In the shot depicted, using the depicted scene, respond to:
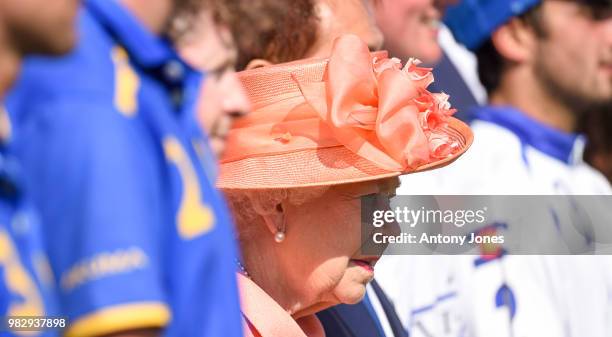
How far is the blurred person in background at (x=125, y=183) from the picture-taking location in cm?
151

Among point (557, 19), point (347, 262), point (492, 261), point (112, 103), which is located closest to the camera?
point (112, 103)

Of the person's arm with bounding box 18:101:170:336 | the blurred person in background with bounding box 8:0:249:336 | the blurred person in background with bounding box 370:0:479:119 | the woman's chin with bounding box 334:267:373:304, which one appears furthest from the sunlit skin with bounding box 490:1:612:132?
the person's arm with bounding box 18:101:170:336

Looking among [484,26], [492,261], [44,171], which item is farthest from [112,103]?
[484,26]

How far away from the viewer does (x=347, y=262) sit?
3039mm

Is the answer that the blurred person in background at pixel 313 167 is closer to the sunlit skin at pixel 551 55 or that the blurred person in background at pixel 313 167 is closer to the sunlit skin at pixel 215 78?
the sunlit skin at pixel 215 78

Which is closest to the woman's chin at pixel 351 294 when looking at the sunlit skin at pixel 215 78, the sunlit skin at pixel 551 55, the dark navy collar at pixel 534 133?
the sunlit skin at pixel 215 78

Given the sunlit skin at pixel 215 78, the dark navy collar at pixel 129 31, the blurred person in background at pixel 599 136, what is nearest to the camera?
the dark navy collar at pixel 129 31

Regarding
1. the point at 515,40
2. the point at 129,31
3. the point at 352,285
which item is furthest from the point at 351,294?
the point at 515,40

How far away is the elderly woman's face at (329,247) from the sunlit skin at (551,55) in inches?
71.4

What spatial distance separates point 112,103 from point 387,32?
9.34 feet

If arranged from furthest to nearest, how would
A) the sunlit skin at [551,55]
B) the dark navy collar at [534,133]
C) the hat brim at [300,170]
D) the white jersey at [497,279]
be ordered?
the sunlit skin at [551,55], the dark navy collar at [534,133], the white jersey at [497,279], the hat brim at [300,170]

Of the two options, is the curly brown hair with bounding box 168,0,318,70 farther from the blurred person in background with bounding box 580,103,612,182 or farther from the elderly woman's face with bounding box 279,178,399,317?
the blurred person in background with bounding box 580,103,612,182

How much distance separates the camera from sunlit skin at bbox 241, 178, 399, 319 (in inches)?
119

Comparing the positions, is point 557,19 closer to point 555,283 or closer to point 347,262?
point 555,283
